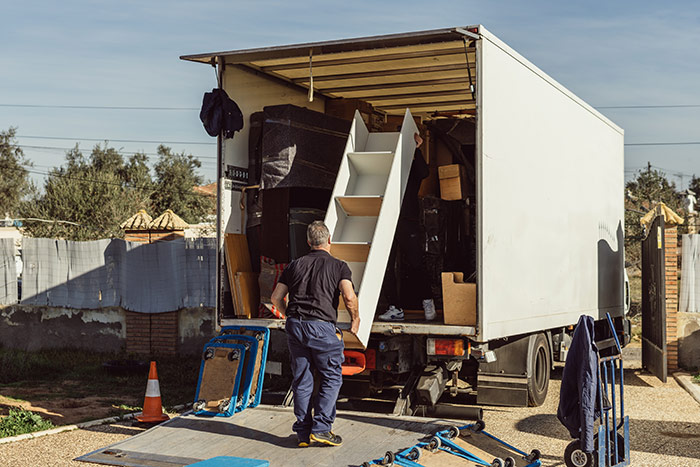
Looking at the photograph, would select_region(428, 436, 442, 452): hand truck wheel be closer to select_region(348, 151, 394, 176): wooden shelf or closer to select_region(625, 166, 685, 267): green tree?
select_region(348, 151, 394, 176): wooden shelf

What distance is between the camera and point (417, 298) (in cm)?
965

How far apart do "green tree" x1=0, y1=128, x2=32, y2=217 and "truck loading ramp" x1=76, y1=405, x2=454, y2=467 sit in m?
32.9

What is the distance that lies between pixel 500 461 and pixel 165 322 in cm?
856

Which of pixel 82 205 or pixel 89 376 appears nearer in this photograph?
pixel 89 376

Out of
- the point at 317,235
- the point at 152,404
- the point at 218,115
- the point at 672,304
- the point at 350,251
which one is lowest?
the point at 152,404

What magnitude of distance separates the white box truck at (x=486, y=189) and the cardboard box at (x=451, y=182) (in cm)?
99

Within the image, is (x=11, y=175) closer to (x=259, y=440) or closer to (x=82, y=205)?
(x=82, y=205)

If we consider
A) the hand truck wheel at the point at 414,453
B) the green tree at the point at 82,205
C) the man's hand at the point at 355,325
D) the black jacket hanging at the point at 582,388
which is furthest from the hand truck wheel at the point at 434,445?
the green tree at the point at 82,205

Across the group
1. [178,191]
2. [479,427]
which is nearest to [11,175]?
[178,191]

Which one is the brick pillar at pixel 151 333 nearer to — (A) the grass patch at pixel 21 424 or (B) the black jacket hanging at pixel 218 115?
(A) the grass patch at pixel 21 424

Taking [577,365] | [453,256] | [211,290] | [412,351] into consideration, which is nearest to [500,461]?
[577,365]

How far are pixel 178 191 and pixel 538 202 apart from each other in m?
33.8

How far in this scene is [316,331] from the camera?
6.70 metres

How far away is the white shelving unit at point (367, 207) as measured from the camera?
Result: 7.57 metres
